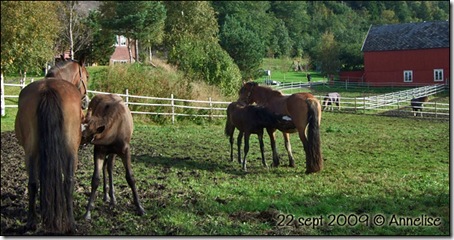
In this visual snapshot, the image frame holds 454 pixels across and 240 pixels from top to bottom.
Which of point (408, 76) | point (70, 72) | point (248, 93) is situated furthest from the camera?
point (408, 76)

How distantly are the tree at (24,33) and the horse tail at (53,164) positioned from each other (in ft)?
27.9

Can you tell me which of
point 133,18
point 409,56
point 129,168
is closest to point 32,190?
point 129,168

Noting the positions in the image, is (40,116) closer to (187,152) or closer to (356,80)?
(187,152)

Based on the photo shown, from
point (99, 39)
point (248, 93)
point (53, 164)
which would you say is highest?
point (99, 39)

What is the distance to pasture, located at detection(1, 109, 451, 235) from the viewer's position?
4.69 metres

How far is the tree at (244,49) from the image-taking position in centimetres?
3469

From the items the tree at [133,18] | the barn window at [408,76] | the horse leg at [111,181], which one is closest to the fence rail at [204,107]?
the barn window at [408,76]

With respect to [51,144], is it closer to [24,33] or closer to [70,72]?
[70,72]

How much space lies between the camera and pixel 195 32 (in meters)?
33.7

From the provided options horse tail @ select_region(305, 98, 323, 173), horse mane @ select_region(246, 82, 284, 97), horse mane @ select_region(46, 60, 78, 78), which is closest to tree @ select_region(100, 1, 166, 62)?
horse mane @ select_region(246, 82, 284, 97)

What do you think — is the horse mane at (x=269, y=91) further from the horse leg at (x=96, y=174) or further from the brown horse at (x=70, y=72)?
the horse leg at (x=96, y=174)

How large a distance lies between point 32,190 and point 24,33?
357 inches

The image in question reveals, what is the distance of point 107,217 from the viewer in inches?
187

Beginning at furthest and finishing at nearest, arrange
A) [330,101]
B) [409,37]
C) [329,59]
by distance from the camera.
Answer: [329,59] < [409,37] < [330,101]
